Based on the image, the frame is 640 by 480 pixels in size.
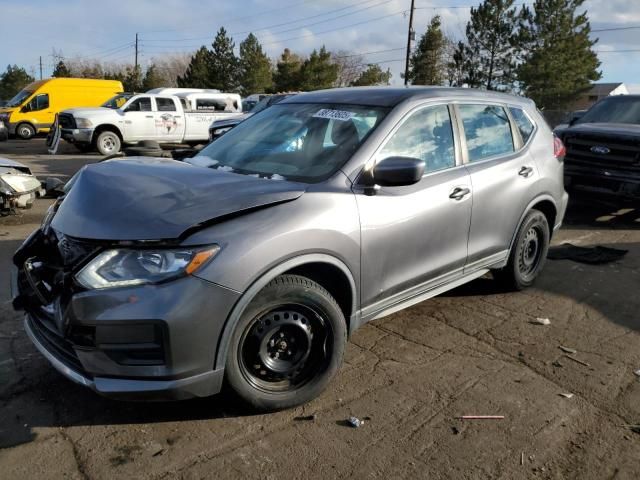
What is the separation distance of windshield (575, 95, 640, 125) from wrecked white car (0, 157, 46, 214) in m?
8.80

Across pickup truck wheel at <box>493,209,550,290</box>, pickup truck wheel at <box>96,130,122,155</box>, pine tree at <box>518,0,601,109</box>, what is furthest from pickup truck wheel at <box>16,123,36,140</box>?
pine tree at <box>518,0,601,109</box>

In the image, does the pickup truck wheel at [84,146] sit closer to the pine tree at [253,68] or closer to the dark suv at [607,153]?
the dark suv at [607,153]

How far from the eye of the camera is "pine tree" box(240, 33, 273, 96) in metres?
47.2

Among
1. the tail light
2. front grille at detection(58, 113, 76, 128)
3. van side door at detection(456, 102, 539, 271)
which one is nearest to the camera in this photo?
van side door at detection(456, 102, 539, 271)

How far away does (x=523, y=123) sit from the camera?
15.6ft

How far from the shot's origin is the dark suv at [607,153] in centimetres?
758

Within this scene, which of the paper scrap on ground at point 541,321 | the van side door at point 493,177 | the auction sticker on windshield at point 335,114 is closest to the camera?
the auction sticker on windshield at point 335,114

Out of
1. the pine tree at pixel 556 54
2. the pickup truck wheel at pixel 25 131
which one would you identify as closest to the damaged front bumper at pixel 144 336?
Answer: the pickup truck wheel at pixel 25 131

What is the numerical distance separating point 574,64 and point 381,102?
40.4 metres

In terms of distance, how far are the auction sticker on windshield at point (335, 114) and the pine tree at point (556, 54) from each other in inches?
1525

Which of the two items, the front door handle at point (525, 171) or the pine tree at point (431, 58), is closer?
the front door handle at point (525, 171)

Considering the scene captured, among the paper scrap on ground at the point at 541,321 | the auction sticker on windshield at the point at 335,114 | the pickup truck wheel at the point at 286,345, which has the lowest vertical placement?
the paper scrap on ground at the point at 541,321

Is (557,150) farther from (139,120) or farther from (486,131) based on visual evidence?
(139,120)

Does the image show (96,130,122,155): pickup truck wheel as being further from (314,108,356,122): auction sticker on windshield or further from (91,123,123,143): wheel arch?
(314,108,356,122): auction sticker on windshield
